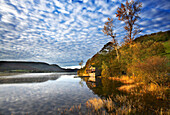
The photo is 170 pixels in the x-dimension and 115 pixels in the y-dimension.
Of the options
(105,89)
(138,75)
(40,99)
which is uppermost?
(138,75)

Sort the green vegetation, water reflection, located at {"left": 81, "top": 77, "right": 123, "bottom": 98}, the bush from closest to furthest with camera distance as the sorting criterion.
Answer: the green vegetation, the bush, water reflection, located at {"left": 81, "top": 77, "right": 123, "bottom": 98}

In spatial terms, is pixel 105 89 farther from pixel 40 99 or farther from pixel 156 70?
pixel 40 99

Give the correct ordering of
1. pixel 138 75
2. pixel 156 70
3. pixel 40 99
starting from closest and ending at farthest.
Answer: pixel 40 99, pixel 156 70, pixel 138 75

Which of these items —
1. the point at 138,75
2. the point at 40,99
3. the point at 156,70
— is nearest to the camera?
the point at 40,99

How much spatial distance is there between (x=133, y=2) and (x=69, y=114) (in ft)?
117

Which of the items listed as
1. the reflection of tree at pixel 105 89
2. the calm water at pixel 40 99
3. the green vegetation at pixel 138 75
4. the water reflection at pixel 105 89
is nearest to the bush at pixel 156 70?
the green vegetation at pixel 138 75

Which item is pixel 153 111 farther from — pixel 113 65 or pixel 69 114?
pixel 113 65

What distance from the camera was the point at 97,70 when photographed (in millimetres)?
76750

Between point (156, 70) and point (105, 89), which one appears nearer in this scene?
point (156, 70)

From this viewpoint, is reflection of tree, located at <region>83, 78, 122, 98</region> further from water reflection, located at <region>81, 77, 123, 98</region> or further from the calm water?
the calm water

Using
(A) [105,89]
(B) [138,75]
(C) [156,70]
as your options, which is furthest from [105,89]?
(C) [156,70]

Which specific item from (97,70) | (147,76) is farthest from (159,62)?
(97,70)

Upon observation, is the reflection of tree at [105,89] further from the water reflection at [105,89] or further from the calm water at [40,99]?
the calm water at [40,99]

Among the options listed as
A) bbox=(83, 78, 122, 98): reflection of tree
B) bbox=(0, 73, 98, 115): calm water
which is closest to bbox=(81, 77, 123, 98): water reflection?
bbox=(83, 78, 122, 98): reflection of tree
